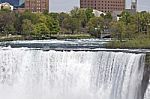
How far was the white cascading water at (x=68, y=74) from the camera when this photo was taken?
22631 mm

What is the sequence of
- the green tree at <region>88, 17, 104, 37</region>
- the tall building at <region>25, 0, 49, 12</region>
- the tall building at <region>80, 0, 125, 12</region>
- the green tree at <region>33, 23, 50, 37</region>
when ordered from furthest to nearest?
the tall building at <region>80, 0, 125, 12</region>
the tall building at <region>25, 0, 49, 12</region>
the green tree at <region>88, 17, 104, 37</region>
the green tree at <region>33, 23, 50, 37</region>

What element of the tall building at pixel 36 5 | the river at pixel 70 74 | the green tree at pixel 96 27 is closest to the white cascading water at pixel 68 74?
the river at pixel 70 74

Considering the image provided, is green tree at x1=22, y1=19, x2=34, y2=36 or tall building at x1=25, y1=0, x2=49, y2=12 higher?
tall building at x1=25, y1=0, x2=49, y2=12

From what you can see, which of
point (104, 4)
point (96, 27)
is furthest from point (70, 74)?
point (104, 4)

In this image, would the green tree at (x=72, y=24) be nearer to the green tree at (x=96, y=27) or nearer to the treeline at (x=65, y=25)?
the treeline at (x=65, y=25)

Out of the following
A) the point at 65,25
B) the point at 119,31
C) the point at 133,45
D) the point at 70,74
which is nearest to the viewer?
the point at 70,74

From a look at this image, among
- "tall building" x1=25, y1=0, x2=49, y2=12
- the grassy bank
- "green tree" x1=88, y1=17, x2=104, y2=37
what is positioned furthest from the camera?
"tall building" x1=25, y1=0, x2=49, y2=12

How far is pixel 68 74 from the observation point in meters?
24.7

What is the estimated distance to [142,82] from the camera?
21578 millimetres

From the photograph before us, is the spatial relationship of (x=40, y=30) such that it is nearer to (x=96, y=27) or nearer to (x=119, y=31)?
(x=96, y=27)

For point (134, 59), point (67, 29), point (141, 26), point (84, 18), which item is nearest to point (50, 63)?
point (134, 59)

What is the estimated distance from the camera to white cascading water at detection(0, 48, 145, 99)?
22.6 metres

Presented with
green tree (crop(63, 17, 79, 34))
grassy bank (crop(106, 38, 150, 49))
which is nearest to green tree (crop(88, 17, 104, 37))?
green tree (crop(63, 17, 79, 34))

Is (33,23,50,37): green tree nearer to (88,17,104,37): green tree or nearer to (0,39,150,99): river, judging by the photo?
(88,17,104,37): green tree
